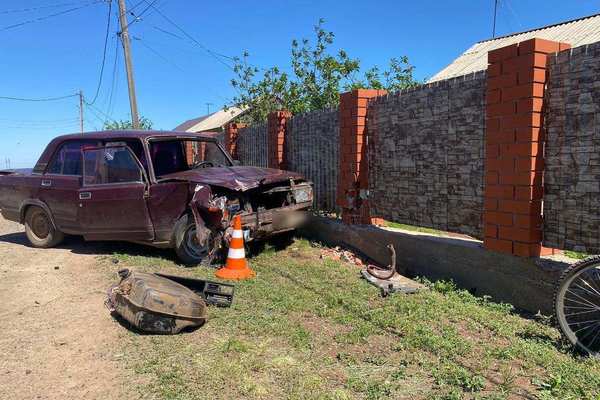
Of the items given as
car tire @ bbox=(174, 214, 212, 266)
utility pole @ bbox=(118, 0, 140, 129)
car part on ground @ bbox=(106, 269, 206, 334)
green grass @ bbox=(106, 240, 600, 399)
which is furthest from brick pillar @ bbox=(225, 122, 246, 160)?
utility pole @ bbox=(118, 0, 140, 129)

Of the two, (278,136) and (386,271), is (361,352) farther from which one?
(278,136)

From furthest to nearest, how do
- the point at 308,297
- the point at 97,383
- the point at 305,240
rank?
the point at 305,240 < the point at 308,297 < the point at 97,383

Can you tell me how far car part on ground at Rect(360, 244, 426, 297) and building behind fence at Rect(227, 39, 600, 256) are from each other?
27.9 inches

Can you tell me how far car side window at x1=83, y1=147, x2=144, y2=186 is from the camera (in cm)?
668

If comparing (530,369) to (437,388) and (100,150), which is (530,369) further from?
(100,150)

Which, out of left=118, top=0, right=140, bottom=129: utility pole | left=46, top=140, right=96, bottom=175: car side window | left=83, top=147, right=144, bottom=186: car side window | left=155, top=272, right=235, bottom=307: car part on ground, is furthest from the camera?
left=118, top=0, right=140, bottom=129: utility pole

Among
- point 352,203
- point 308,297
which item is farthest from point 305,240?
point 308,297

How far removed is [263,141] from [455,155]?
5.46 metres

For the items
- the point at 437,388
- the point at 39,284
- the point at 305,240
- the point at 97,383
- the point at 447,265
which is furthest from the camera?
the point at 305,240

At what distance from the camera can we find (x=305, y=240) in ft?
25.3

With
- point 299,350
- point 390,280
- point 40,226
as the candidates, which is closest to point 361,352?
point 299,350

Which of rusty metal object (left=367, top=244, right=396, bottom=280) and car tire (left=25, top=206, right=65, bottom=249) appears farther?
car tire (left=25, top=206, right=65, bottom=249)

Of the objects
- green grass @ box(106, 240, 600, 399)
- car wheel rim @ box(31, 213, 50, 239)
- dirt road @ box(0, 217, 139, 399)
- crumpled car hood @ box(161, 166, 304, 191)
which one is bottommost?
dirt road @ box(0, 217, 139, 399)

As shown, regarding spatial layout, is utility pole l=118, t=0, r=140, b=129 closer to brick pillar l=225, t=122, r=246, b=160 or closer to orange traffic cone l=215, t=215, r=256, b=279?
brick pillar l=225, t=122, r=246, b=160
